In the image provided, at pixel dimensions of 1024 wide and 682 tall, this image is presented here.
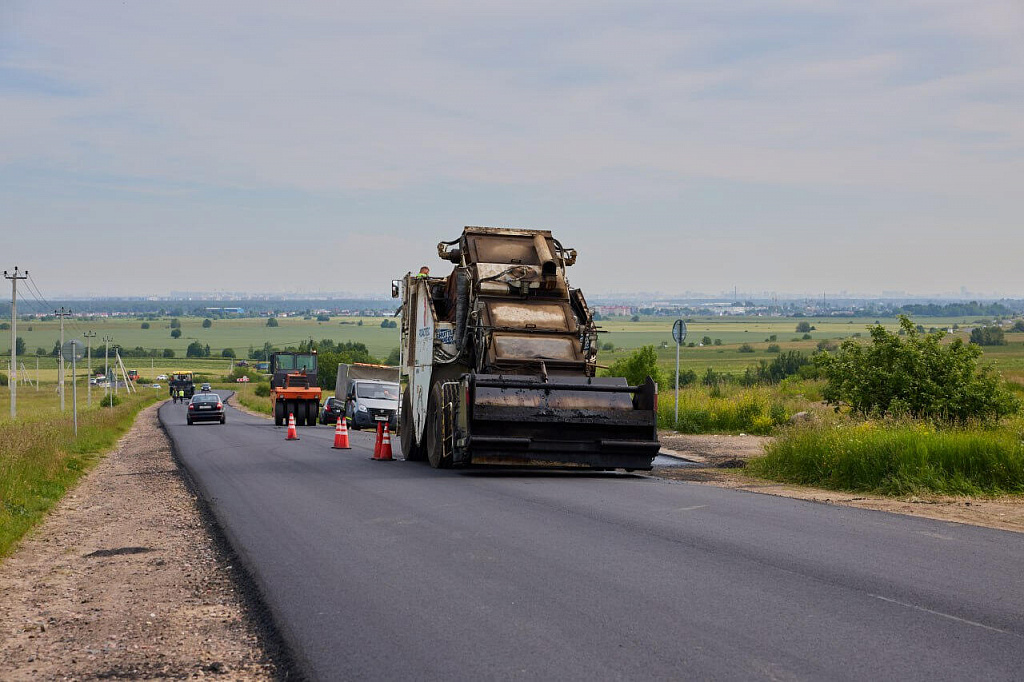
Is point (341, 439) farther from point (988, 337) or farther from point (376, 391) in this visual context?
point (988, 337)

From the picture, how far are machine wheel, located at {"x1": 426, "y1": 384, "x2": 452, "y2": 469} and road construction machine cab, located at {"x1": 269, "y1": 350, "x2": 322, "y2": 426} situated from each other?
30.7 meters

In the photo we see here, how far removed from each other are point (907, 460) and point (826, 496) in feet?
4.58

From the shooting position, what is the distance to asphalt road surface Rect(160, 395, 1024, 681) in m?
6.45

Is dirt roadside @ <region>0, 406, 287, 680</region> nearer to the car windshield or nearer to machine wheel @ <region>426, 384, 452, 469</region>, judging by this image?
machine wheel @ <region>426, 384, 452, 469</region>

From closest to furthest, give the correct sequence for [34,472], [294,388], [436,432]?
[436,432], [34,472], [294,388]

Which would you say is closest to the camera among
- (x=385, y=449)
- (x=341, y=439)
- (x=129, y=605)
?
(x=129, y=605)

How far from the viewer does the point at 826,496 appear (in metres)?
15.6

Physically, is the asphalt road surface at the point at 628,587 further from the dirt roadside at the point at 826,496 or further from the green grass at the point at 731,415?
the green grass at the point at 731,415

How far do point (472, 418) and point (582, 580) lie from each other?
8.44 m

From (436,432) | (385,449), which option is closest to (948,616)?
(436,432)

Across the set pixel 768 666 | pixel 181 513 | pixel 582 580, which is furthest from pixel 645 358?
pixel 768 666

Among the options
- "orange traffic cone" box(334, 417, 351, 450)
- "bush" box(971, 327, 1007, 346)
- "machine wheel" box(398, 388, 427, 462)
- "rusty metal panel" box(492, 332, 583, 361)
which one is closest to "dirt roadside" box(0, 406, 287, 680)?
"rusty metal panel" box(492, 332, 583, 361)

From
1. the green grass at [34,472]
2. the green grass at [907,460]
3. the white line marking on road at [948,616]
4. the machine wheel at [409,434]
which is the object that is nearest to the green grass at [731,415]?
the machine wheel at [409,434]

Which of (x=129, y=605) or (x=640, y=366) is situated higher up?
(x=640, y=366)
